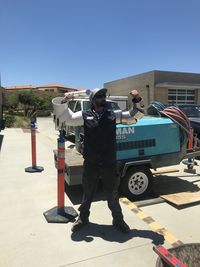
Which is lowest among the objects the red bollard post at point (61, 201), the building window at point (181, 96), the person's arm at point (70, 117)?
the red bollard post at point (61, 201)

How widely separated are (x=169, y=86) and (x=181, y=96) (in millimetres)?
2360

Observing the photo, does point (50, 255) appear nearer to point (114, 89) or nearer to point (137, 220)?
point (137, 220)

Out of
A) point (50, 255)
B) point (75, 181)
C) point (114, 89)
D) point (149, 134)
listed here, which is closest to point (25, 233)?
point (50, 255)

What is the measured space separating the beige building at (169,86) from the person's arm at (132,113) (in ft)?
77.8

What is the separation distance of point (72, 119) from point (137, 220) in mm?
1837

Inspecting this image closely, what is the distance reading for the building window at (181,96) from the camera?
95.1 feet

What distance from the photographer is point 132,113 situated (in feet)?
14.9

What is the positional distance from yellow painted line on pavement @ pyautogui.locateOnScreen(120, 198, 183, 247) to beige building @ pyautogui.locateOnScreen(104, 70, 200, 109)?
23275 millimetres

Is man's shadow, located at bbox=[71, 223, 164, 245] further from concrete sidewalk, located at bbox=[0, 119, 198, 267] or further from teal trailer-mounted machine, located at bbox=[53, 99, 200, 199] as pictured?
teal trailer-mounted machine, located at bbox=[53, 99, 200, 199]

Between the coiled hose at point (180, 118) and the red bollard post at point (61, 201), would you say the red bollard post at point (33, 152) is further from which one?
the coiled hose at point (180, 118)

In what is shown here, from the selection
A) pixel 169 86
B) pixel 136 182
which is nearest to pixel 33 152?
pixel 136 182

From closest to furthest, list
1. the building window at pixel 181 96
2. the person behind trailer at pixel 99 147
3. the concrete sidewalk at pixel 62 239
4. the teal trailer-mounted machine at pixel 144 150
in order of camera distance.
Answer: the concrete sidewalk at pixel 62 239 → the person behind trailer at pixel 99 147 → the teal trailer-mounted machine at pixel 144 150 → the building window at pixel 181 96

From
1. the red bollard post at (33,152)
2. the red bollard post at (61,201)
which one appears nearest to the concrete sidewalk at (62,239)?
the red bollard post at (61,201)

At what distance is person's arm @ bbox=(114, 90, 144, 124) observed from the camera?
14.5ft
